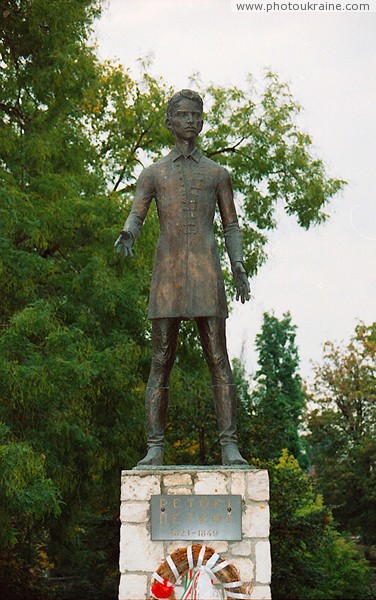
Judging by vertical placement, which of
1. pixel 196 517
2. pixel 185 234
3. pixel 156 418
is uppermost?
pixel 185 234

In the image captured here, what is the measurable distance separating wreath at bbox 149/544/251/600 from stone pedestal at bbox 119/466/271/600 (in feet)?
0.32

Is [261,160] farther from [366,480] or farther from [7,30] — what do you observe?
[366,480]

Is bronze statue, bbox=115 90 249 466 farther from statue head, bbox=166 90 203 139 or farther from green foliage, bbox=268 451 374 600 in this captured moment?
green foliage, bbox=268 451 374 600

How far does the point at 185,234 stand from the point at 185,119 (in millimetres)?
863

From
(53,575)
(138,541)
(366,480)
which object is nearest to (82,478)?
(138,541)

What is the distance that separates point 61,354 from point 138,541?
6.11 meters

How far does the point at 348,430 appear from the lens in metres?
30.3

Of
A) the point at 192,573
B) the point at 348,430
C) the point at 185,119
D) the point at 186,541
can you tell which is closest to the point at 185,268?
the point at 185,119

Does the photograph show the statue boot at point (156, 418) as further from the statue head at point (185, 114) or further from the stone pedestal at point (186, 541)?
the statue head at point (185, 114)

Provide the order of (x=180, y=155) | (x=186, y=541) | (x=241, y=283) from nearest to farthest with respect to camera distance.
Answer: (x=186, y=541)
(x=241, y=283)
(x=180, y=155)

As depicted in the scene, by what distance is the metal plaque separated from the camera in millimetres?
6812

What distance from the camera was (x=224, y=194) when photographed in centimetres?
758

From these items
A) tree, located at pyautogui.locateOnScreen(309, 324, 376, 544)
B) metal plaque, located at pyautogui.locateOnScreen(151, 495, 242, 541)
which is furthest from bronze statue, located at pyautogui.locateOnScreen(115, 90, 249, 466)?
tree, located at pyautogui.locateOnScreen(309, 324, 376, 544)

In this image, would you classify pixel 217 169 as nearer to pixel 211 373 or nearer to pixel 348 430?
pixel 211 373
